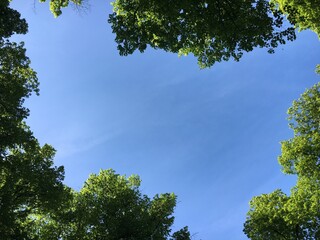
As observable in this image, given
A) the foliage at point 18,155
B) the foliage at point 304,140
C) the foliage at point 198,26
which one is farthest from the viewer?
the foliage at point 304,140

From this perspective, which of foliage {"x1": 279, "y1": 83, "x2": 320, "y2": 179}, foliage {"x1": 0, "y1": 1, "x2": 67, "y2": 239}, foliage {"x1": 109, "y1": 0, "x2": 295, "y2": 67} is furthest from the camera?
foliage {"x1": 279, "y1": 83, "x2": 320, "y2": 179}

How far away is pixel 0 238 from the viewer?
Result: 58.9 ft

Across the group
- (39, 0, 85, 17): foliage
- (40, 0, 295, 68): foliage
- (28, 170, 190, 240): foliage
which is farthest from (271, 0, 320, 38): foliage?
(28, 170, 190, 240): foliage

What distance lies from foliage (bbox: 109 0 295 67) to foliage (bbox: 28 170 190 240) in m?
14.7

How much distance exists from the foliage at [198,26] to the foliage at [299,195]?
1222cm

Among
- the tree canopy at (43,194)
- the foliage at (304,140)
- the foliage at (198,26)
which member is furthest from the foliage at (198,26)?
the foliage at (304,140)

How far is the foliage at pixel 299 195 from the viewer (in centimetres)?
2317

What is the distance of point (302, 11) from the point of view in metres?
14.8

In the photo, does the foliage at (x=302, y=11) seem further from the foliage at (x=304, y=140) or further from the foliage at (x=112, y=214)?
the foliage at (x=112, y=214)

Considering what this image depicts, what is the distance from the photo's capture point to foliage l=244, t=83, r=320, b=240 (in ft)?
76.0

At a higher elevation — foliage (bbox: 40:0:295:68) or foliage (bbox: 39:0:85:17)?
foliage (bbox: 39:0:85:17)

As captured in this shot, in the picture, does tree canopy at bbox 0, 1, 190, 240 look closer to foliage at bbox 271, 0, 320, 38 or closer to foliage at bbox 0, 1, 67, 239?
foliage at bbox 0, 1, 67, 239

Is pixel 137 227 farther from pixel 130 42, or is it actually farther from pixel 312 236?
pixel 130 42

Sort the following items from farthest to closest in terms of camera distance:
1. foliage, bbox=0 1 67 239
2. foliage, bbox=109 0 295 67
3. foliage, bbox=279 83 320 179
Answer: foliage, bbox=279 83 320 179 → foliage, bbox=0 1 67 239 → foliage, bbox=109 0 295 67
